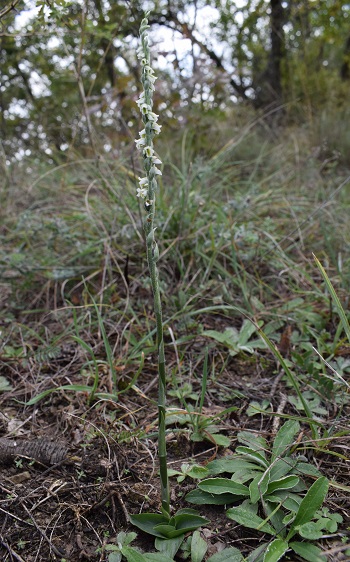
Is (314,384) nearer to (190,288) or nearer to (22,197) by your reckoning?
(190,288)

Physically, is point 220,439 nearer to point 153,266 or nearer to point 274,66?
point 153,266

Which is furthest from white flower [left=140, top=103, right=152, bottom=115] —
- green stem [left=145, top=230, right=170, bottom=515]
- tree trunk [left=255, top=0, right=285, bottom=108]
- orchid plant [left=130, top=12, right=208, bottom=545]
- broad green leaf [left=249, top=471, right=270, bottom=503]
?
tree trunk [left=255, top=0, right=285, bottom=108]

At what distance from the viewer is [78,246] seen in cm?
235

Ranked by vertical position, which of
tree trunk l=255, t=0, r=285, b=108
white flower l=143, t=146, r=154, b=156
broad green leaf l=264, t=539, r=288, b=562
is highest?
tree trunk l=255, t=0, r=285, b=108

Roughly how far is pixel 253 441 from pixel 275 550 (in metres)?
0.39

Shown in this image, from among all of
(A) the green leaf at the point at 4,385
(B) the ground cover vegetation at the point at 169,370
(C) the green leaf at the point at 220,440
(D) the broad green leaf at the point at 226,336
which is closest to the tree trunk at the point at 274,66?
(B) the ground cover vegetation at the point at 169,370

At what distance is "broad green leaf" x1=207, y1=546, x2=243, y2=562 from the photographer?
3.36 ft

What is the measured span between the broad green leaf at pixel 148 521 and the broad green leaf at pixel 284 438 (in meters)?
0.36

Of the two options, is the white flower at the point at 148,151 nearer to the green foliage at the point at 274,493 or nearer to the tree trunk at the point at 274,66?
the green foliage at the point at 274,493

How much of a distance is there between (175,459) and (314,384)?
589mm

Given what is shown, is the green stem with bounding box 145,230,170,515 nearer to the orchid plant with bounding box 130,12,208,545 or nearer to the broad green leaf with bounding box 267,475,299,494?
the orchid plant with bounding box 130,12,208,545

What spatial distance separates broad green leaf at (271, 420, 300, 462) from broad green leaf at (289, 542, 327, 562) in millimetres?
246

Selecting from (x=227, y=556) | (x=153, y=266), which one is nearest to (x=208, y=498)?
(x=227, y=556)

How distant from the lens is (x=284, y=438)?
1.31 metres
